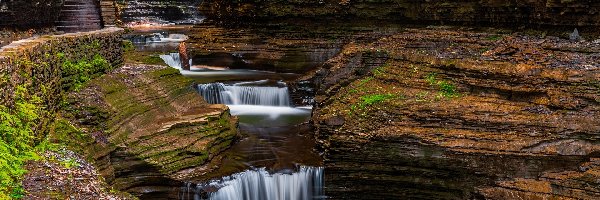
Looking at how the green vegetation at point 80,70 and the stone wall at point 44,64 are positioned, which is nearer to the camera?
the stone wall at point 44,64

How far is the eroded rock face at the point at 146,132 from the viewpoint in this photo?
1054 cm

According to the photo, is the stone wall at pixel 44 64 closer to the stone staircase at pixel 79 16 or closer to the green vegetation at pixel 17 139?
the green vegetation at pixel 17 139

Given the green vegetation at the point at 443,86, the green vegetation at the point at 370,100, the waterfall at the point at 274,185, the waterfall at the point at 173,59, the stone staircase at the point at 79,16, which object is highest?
the stone staircase at the point at 79,16

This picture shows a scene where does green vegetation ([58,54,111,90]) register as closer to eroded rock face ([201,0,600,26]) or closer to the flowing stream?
the flowing stream

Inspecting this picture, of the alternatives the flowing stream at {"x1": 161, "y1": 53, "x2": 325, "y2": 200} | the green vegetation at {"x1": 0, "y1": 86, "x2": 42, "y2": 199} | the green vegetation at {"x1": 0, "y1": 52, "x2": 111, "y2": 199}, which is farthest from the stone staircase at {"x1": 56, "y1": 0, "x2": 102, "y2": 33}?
the green vegetation at {"x1": 0, "y1": 86, "x2": 42, "y2": 199}

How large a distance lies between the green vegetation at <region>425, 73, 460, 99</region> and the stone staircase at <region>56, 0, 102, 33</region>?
10657mm

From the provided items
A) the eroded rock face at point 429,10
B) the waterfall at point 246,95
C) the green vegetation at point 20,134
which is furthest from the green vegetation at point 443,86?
the green vegetation at point 20,134

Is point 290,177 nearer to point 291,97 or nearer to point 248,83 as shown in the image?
point 291,97

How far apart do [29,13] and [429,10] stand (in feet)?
42.2

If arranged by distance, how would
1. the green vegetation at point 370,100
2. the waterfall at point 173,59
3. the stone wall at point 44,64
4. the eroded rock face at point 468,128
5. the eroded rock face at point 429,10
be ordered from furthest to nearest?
the waterfall at point 173,59 < the eroded rock face at point 429,10 < the green vegetation at point 370,100 < the eroded rock face at point 468,128 < the stone wall at point 44,64

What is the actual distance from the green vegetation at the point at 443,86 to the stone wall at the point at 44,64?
759cm

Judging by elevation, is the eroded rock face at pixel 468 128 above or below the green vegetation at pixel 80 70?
below

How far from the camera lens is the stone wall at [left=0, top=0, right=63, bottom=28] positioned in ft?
39.4

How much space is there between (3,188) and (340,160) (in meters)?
6.14
